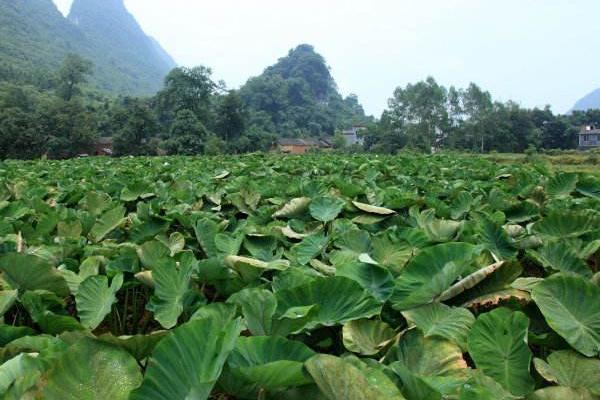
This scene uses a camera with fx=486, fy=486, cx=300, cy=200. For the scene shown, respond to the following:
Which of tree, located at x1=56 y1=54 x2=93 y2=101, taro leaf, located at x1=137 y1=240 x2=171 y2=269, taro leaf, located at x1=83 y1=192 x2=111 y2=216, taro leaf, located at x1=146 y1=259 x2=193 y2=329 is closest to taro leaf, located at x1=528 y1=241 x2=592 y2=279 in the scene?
taro leaf, located at x1=146 y1=259 x2=193 y2=329

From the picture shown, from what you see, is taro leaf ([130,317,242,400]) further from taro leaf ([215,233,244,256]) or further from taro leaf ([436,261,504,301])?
taro leaf ([215,233,244,256])

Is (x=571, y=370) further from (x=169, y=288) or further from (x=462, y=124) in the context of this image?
(x=462, y=124)

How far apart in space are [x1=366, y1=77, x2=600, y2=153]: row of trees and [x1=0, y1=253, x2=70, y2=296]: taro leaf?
1890 inches

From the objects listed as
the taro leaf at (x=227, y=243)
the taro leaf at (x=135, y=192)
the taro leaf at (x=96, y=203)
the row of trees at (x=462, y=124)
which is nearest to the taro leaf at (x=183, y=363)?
the taro leaf at (x=227, y=243)

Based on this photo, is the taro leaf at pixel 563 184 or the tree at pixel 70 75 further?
the tree at pixel 70 75

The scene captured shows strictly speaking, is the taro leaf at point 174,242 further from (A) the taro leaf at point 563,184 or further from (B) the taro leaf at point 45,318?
(A) the taro leaf at point 563,184

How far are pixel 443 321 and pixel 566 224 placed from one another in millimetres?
946

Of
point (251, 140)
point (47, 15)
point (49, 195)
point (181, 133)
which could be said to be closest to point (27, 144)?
point (181, 133)

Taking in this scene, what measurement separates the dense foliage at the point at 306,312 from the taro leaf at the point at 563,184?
1.22 metres

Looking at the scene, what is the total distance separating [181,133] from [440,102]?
28.7 meters

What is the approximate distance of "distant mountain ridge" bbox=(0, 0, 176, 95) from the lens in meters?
88.7

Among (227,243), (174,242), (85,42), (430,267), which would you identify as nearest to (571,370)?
(430,267)

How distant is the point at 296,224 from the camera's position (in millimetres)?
2076

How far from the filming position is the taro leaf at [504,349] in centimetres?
89
